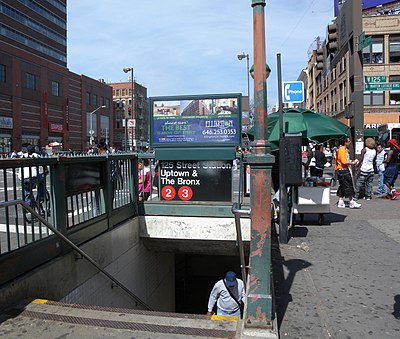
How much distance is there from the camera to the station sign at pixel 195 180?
766 cm

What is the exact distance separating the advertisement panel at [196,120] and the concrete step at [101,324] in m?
4.24

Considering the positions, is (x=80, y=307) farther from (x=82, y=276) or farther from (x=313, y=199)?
(x=313, y=199)

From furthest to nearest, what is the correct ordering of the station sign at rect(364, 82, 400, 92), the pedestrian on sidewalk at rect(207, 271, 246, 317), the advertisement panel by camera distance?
the station sign at rect(364, 82, 400, 92), the advertisement panel, the pedestrian on sidewalk at rect(207, 271, 246, 317)

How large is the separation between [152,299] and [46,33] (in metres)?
69.5

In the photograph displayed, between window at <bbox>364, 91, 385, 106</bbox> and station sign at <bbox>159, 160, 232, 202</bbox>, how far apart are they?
110ft

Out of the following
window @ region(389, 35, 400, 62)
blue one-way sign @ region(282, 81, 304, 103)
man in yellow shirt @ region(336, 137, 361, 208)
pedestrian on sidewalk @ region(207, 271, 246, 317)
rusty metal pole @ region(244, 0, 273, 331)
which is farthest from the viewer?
window @ region(389, 35, 400, 62)

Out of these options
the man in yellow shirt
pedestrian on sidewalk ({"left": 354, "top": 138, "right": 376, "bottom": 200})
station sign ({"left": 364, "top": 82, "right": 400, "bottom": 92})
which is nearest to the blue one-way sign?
the man in yellow shirt

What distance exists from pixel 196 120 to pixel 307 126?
211 cm

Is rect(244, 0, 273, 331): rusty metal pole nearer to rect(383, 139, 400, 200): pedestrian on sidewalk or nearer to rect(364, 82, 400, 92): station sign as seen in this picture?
rect(383, 139, 400, 200): pedestrian on sidewalk

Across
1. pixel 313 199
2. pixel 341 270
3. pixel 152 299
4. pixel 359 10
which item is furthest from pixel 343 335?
pixel 359 10

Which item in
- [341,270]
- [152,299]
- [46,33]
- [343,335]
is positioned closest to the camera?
[343,335]

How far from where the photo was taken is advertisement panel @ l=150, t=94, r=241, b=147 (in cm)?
743

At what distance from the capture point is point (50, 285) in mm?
4512

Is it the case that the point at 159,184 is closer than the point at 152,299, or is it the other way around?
the point at 159,184
